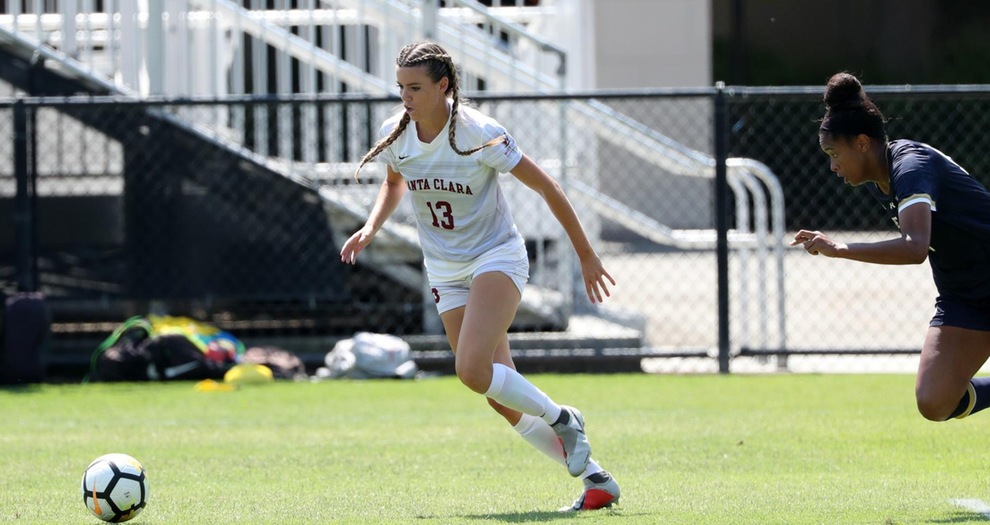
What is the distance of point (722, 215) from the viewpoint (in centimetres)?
1048

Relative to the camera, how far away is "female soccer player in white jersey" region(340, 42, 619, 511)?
5.37 metres

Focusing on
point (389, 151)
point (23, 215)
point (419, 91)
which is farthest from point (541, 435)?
point (23, 215)

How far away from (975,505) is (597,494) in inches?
58.2

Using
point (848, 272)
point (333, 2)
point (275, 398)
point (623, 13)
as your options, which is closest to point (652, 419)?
point (275, 398)

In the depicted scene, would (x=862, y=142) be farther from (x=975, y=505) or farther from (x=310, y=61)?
(x=310, y=61)

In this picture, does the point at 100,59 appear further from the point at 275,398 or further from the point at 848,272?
the point at 848,272

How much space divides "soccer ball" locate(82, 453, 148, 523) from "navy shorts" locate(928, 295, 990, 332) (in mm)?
3247

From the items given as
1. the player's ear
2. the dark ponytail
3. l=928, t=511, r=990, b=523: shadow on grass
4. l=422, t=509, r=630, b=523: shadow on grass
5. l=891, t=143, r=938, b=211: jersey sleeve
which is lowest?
l=422, t=509, r=630, b=523: shadow on grass

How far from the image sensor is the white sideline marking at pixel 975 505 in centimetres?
505

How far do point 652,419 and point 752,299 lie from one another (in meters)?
5.03

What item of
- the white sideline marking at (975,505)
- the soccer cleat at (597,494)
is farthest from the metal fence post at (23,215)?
the white sideline marking at (975,505)

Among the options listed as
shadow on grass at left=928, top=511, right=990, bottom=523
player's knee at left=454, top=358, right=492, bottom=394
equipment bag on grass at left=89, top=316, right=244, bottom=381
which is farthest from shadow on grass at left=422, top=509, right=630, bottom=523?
equipment bag on grass at left=89, top=316, right=244, bottom=381

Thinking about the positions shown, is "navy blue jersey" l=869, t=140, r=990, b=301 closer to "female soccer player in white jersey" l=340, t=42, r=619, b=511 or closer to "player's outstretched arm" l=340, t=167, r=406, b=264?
"female soccer player in white jersey" l=340, t=42, r=619, b=511

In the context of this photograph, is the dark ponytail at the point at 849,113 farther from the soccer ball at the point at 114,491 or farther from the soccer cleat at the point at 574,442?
the soccer ball at the point at 114,491
